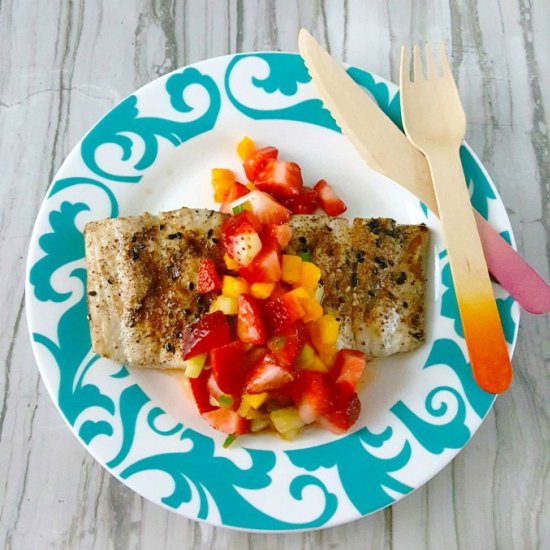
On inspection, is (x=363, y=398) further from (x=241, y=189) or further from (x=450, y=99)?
(x=450, y=99)

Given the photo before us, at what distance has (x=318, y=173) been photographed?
2.48m

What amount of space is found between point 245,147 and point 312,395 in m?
0.91

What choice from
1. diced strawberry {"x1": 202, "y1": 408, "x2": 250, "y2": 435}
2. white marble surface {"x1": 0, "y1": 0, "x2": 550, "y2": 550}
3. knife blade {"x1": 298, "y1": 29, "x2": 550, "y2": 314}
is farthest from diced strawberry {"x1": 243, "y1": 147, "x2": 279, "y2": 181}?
diced strawberry {"x1": 202, "y1": 408, "x2": 250, "y2": 435}

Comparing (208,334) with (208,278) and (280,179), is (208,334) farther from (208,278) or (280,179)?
(280,179)

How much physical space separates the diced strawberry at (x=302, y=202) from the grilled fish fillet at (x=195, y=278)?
0.32 feet

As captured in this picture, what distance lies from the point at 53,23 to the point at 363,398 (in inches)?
75.9

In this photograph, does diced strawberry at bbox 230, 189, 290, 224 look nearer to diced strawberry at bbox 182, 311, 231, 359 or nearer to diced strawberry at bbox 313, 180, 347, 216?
diced strawberry at bbox 313, 180, 347, 216

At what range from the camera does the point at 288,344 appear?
2127 mm

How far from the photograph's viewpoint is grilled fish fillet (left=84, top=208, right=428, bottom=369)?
2209 millimetres

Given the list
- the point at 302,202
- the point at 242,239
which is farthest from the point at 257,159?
the point at 242,239

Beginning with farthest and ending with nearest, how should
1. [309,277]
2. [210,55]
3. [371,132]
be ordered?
[210,55] < [371,132] < [309,277]

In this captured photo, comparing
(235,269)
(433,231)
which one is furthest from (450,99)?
(235,269)

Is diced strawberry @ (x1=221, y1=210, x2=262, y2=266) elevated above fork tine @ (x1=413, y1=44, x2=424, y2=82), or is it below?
below

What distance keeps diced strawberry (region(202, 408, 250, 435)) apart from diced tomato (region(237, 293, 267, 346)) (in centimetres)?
25
